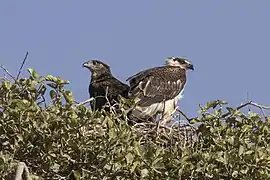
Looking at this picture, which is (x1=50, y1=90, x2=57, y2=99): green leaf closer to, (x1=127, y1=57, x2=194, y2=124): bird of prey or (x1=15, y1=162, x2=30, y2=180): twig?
(x1=15, y1=162, x2=30, y2=180): twig

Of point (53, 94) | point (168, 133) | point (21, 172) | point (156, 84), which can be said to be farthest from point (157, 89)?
point (21, 172)

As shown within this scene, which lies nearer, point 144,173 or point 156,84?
point 144,173

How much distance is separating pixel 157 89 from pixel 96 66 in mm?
1767

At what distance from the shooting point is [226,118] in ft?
21.4

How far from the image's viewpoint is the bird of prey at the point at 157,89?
10070mm

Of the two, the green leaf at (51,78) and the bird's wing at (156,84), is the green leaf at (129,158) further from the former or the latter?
the bird's wing at (156,84)

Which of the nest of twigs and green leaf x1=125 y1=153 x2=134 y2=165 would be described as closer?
green leaf x1=125 y1=153 x2=134 y2=165

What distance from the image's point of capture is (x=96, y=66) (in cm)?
1218

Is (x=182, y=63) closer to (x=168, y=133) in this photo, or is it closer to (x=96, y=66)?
(x=96, y=66)

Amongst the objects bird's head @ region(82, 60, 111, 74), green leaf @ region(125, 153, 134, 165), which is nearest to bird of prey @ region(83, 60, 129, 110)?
bird's head @ region(82, 60, 111, 74)

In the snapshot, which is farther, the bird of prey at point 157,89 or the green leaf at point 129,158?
the bird of prey at point 157,89

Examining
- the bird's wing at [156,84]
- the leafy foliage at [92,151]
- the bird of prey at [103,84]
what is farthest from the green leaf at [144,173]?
the bird's wing at [156,84]

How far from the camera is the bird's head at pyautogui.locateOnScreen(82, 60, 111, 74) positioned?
39.6 feet

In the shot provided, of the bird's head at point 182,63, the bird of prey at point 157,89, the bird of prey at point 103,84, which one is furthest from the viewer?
the bird's head at point 182,63
